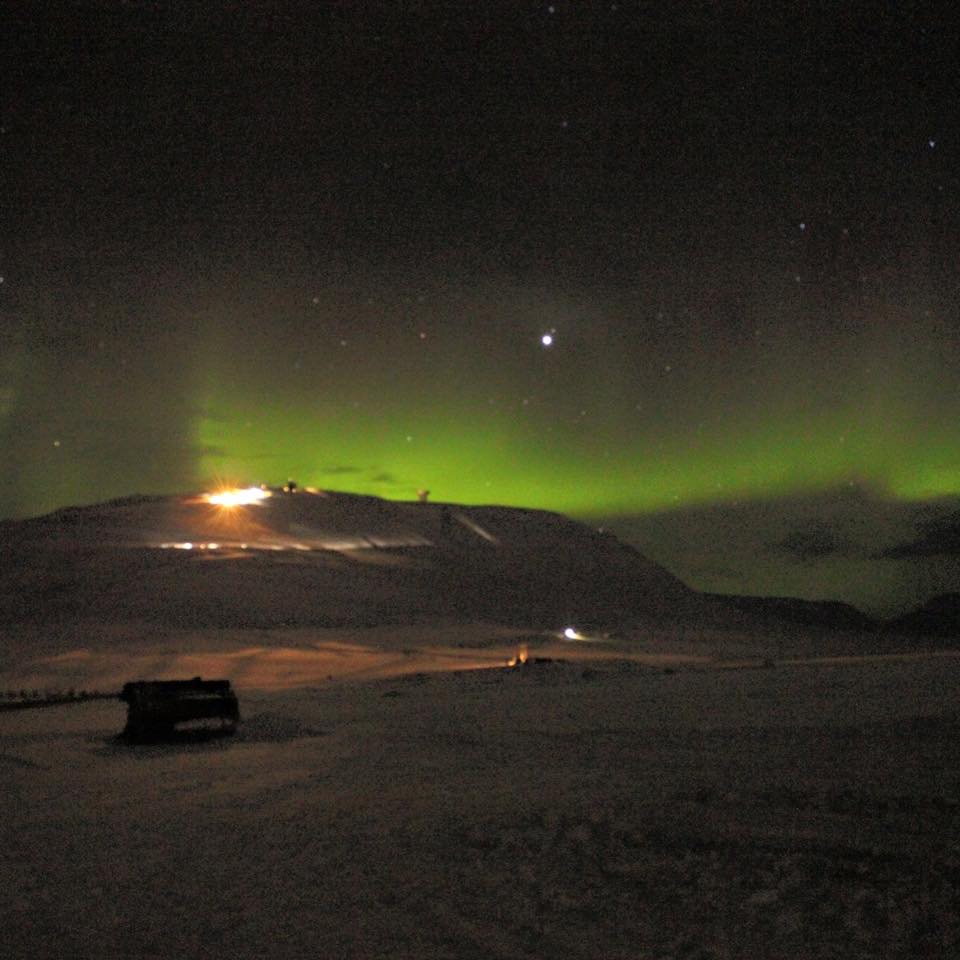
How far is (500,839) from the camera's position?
368 inches

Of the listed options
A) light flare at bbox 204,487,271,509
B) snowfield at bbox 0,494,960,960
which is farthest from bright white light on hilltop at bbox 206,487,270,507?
snowfield at bbox 0,494,960,960

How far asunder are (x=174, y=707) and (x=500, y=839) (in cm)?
1084

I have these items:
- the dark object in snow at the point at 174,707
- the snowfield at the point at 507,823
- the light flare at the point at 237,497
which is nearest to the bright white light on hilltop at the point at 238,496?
the light flare at the point at 237,497

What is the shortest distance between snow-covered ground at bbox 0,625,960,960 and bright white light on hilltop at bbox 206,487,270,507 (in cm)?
12425

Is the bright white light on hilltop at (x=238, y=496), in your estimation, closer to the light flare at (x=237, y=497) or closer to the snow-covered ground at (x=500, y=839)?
the light flare at (x=237, y=497)

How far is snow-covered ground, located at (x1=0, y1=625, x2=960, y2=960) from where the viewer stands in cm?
682

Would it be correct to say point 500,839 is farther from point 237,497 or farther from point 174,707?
point 237,497

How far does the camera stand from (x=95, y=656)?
5709cm

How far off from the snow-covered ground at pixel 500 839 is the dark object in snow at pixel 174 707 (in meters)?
0.52

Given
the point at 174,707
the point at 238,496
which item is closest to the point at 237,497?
the point at 238,496

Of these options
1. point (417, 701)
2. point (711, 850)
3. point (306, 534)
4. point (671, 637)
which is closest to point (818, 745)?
point (711, 850)

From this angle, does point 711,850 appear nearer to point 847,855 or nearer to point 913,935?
point 847,855

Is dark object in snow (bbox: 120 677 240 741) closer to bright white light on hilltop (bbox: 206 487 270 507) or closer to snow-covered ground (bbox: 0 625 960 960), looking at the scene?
snow-covered ground (bbox: 0 625 960 960)

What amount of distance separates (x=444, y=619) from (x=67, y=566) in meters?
39.0
